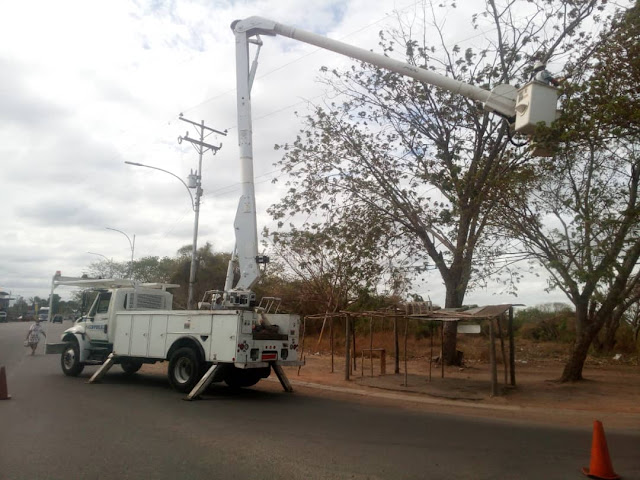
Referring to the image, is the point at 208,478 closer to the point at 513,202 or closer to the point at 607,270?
the point at 607,270

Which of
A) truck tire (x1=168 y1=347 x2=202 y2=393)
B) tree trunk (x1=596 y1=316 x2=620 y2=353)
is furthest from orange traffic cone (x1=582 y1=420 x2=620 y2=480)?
tree trunk (x1=596 y1=316 x2=620 y2=353)

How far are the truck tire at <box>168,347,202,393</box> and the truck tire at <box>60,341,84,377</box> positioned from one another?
4352 mm

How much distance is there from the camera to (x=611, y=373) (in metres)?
19.1

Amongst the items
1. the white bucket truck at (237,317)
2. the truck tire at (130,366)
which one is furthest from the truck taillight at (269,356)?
the truck tire at (130,366)

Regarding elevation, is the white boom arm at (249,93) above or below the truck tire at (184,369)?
above

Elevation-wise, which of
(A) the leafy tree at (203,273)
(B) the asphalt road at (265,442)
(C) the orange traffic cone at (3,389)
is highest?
(A) the leafy tree at (203,273)

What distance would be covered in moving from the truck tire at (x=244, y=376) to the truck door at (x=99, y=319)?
4.06m

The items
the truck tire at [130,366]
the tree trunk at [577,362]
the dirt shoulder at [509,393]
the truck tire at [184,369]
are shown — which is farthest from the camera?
the tree trunk at [577,362]

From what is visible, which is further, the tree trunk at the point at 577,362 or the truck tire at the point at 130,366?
the tree trunk at the point at 577,362

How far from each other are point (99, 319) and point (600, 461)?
13.2 meters

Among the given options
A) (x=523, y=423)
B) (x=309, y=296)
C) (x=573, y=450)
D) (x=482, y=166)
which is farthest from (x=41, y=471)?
(x=309, y=296)

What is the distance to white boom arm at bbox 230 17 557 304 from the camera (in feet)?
33.2

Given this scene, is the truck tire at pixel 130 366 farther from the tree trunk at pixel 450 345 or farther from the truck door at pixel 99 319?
the tree trunk at pixel 450 345

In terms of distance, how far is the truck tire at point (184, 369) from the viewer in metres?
11.7
